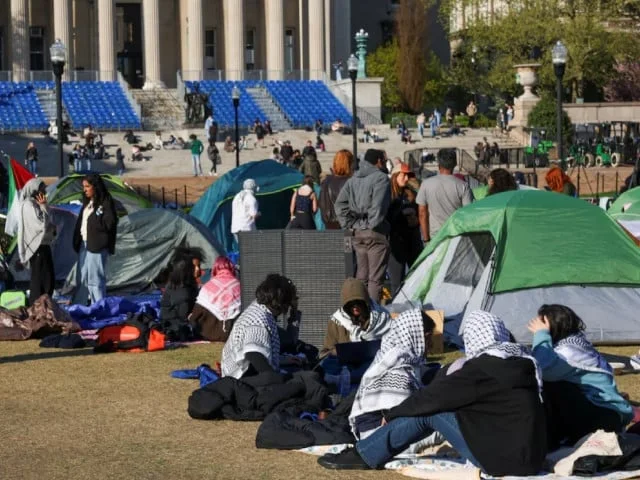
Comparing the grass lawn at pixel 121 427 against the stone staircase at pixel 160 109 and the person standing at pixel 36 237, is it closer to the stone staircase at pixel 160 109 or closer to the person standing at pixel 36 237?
the person standing at pixel 36 237

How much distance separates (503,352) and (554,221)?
6.71 metres

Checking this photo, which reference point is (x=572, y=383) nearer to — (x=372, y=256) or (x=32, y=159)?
(x=372, y=256)

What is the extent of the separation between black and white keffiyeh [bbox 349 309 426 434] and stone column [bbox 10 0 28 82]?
63837 mm

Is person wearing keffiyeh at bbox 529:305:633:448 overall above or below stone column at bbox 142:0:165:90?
below

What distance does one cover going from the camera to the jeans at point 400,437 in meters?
9.89

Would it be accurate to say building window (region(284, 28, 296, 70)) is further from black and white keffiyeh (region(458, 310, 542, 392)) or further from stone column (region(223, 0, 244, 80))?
black and white keffiyeh (region(458, 310, 542, 392))

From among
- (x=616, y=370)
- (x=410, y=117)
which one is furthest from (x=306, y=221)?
(x=410, y=117)

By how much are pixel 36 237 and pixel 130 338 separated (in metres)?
3.07

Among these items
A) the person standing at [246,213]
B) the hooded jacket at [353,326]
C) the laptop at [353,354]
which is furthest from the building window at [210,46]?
the laptop at [353,354]

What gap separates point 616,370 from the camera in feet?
45.1

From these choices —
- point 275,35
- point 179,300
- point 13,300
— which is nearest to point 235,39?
point 275,35

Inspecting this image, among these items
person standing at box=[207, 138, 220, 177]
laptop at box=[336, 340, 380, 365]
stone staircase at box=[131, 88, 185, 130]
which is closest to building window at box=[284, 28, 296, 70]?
stone staircase at box=[131, 88, 185, 130]

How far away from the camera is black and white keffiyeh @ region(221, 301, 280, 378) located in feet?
39.9

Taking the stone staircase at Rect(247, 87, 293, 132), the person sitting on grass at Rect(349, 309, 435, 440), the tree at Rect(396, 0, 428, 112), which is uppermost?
the tree at Rect(396, 0, 428, 112)
